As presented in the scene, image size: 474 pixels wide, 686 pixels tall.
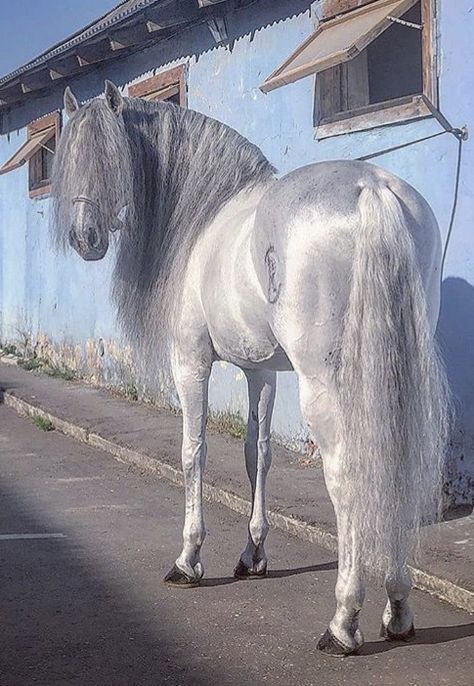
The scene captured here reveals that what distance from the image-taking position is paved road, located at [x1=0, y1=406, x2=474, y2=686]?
366 cm

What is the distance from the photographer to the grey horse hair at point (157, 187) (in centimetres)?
463

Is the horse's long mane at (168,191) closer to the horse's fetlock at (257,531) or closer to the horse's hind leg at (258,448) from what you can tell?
the horse's hind leg at (258,448)

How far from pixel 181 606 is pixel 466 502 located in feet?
7.10

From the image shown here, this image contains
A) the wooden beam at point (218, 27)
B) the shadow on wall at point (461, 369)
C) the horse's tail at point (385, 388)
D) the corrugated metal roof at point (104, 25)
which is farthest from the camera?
the corrugated metal roof at point (104, 25)

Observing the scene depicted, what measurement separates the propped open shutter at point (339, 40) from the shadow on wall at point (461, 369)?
1590 millimetres

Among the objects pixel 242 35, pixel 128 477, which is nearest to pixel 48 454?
pixel 128 477

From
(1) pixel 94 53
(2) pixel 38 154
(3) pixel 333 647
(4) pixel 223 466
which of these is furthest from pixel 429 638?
(2) pixel 38 154

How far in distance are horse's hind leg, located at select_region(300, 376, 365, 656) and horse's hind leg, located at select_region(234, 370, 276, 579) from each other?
4.17ft

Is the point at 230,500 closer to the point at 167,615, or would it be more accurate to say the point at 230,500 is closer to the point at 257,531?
the point at 257,531

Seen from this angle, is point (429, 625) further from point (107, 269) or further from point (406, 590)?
point (107, 269)

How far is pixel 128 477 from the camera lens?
7578 millimetres

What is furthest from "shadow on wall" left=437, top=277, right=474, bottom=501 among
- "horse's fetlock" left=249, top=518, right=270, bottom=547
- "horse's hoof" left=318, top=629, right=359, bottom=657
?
"horse's hoof" left=318, top=629, right=359, bottom=657

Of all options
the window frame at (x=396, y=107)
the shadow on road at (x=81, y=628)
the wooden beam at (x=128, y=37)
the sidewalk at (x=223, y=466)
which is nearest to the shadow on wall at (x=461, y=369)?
the sidewalk at (x=223, y=466)

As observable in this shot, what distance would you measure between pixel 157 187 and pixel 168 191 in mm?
60
